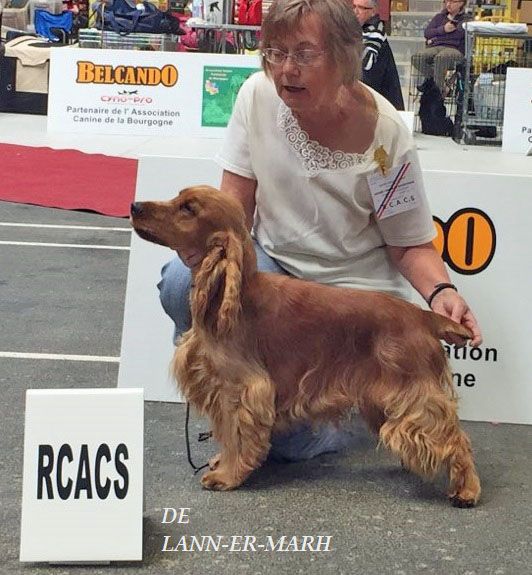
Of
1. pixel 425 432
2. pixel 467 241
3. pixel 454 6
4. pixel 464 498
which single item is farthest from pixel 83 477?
pixel 454 6

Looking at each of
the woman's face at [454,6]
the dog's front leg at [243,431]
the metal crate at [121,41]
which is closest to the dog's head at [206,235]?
the dog's front leg at [243,431]

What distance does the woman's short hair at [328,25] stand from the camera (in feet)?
7.00

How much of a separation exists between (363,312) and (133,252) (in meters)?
0.85

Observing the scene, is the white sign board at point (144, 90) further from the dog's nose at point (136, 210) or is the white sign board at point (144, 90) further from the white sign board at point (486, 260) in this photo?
the dog's nose at point (136, 210)

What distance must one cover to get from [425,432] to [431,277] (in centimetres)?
36

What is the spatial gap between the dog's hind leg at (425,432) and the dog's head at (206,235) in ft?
1.28

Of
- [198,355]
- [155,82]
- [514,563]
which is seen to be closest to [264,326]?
[198,355]

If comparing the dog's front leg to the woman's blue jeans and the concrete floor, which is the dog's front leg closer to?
the concrete floor

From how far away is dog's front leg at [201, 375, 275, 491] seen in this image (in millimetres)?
2158

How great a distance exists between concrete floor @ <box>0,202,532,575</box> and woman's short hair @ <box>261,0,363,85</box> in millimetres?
865

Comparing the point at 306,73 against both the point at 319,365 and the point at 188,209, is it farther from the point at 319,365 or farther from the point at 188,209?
the point at 319,365

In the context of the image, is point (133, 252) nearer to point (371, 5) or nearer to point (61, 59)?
point (371, 5)

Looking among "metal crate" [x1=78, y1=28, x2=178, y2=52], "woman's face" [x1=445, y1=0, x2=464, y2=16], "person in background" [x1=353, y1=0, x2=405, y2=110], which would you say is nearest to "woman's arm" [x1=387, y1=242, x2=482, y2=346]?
"person in background" [x1=353, y1=0, x2=405, y2=110]

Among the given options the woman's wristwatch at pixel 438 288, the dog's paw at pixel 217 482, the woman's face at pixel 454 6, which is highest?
the woman's face at pixel 454 6
